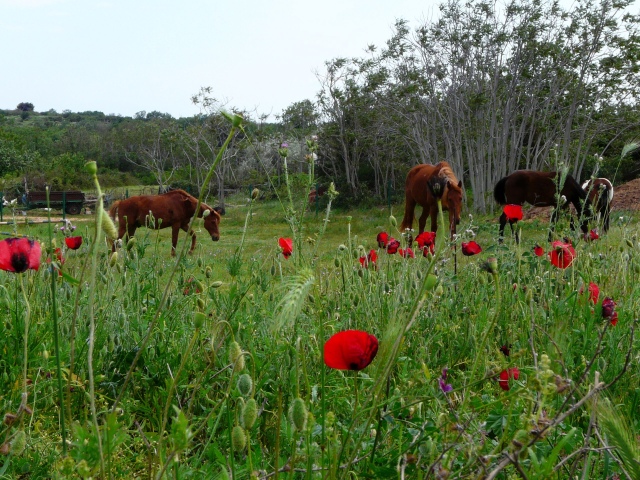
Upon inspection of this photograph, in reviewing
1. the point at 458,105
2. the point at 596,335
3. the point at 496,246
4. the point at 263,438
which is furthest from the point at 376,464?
the point at 458,105

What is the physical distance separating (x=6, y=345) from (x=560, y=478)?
1899 mm

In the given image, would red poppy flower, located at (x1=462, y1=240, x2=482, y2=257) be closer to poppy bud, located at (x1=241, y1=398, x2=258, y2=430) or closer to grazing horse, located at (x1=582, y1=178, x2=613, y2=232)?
grazing horse, located at (x1=582, y1=178, x2=613, y2=232)

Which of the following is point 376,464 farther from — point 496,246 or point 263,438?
point 496,246

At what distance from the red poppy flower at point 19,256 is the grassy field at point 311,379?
0.13 metres

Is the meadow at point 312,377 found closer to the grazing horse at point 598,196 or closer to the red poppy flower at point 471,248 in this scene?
the red poppy flower at point 471,248

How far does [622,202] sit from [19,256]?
63.8 feet

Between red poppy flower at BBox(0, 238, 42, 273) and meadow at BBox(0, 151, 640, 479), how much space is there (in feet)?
0.27

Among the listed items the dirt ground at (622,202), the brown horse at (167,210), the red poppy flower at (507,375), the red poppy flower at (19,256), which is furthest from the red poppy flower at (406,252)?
the dirt ground at (622,202)

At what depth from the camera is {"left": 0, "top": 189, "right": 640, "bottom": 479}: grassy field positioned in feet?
3.34

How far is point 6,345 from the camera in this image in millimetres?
2316

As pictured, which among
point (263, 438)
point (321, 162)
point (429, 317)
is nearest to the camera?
point (263, 438)

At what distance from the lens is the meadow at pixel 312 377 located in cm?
98

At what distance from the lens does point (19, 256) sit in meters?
1.49

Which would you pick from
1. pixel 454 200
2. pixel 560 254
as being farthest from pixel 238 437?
pixel 454 200
